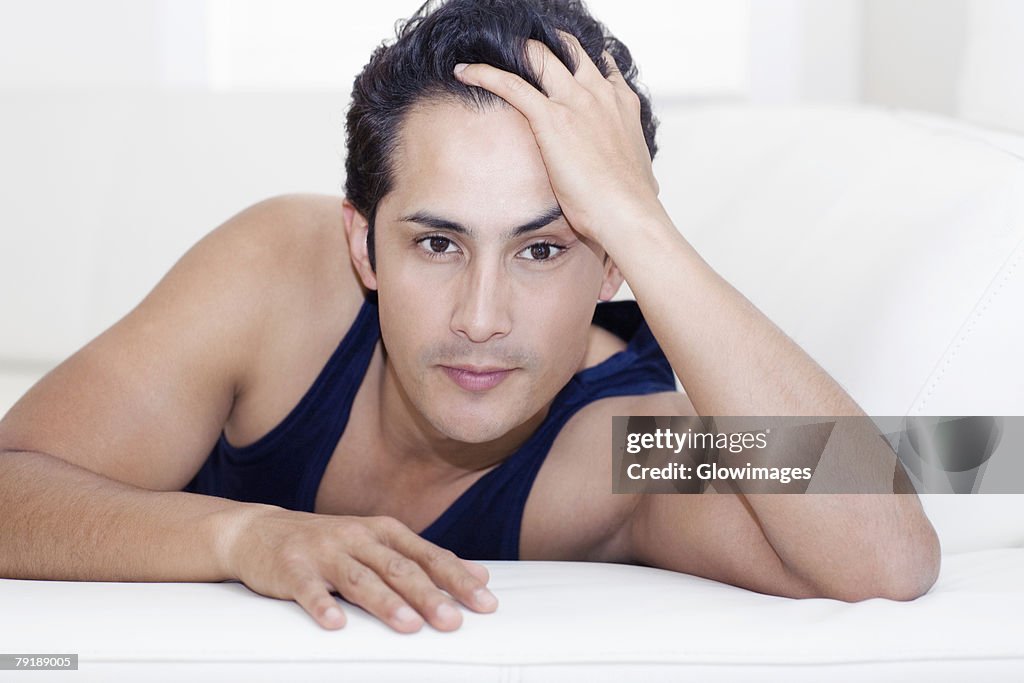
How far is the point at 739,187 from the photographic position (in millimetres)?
1905

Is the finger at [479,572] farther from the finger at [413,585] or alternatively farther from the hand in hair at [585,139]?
the hand in hair at [585,139]

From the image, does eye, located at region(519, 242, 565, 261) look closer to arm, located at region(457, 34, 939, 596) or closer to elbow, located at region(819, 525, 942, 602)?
arm, located at region(457, 34, 939, 596)

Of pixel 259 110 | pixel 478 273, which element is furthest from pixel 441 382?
pixel 259 110

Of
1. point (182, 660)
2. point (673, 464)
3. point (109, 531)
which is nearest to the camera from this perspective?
point (182, 660)

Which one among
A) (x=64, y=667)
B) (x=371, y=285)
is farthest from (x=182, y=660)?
(x=371, y=285)

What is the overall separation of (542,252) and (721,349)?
0.26 metres

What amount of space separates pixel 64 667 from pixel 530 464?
74 centimetres

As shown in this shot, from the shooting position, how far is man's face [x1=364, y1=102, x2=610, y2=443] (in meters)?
1.32

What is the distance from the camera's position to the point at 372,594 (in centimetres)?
106

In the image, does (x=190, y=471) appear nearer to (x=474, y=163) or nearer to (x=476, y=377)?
(x=476, y=377)

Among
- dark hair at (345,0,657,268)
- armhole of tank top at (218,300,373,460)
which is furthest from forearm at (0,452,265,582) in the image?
dark hair at (345,0,657,268)

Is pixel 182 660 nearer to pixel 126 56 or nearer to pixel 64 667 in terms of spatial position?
pixel 64 667

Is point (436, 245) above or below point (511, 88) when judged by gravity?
below

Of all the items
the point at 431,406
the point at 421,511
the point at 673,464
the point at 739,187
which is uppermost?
the point at 739,187
